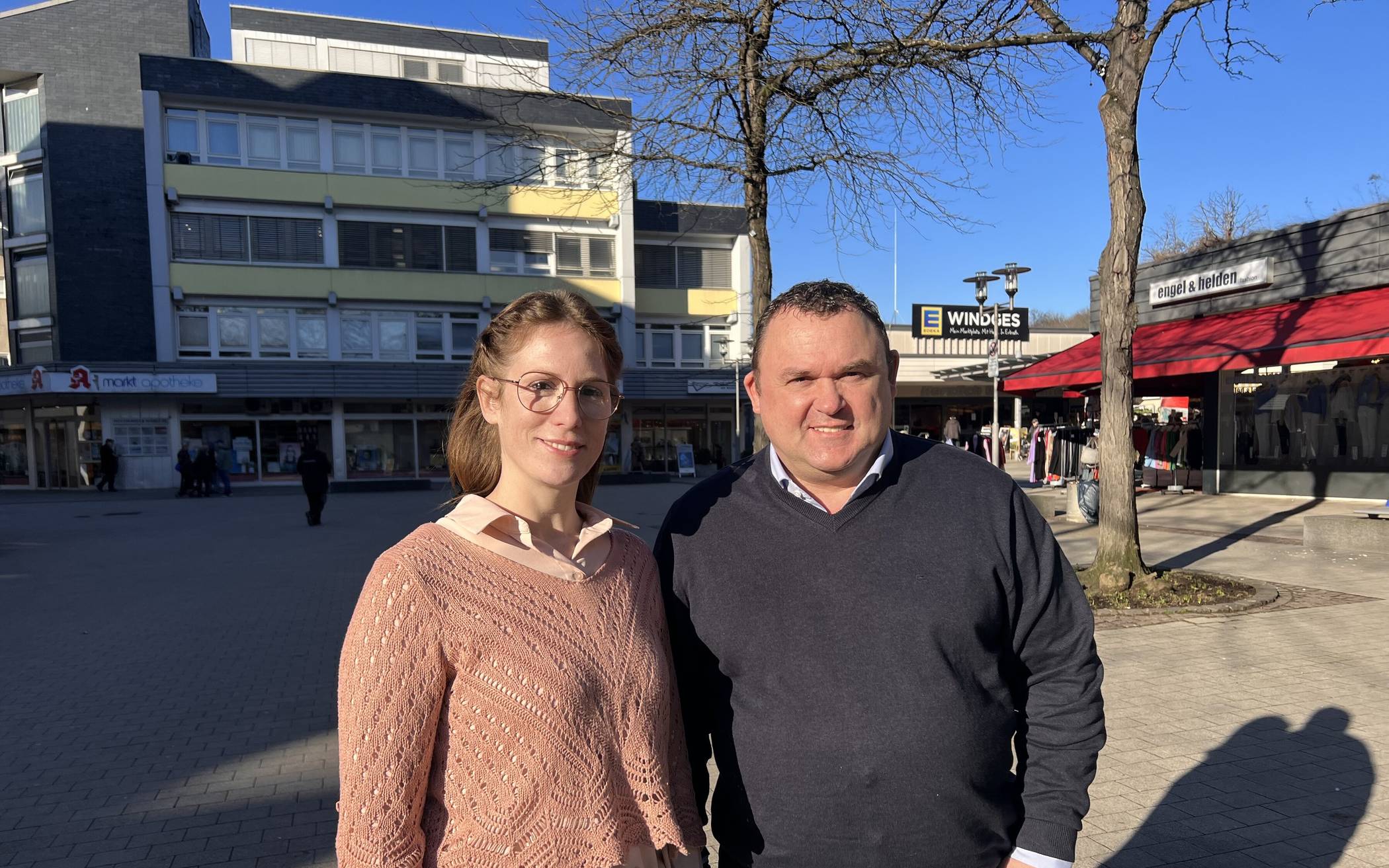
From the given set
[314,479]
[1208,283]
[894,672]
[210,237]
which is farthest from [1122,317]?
[210,237]

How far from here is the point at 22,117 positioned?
29.1m

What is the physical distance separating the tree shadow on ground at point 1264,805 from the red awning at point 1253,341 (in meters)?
9.01

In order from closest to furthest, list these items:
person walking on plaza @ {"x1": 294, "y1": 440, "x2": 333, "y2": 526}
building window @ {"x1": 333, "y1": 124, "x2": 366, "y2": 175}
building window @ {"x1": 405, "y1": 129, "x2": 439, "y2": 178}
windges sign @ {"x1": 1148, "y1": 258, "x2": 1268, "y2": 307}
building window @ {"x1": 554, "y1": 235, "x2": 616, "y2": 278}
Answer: windges sign @ {"x1": 1148, "y1": 258, "x2": 1268, "y2": 307}, person walking on plaza @ {"x1": 294, "y1": 440, "x2": 333, "y2": 526}, building window @ {"x1": 333, "y1": 124, "x2": 366, "y2": 175}, building window @ {"x1": 405, "y1": 129, "x2": 439, "y2": 178}, building window @ {"x1": 554, "y1": 235, "x2": 616, "y2": 278}

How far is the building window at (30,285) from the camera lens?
28703mm

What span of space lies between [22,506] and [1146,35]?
88.3ft

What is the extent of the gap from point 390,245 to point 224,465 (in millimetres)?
9063

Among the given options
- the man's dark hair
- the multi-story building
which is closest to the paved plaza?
the man's dark hair

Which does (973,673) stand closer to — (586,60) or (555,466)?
(555,466)

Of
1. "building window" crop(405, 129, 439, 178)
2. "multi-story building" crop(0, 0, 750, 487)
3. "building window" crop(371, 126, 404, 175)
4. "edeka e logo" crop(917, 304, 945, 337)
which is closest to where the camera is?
"multi-story building" crop(0, 0, 750, 487)

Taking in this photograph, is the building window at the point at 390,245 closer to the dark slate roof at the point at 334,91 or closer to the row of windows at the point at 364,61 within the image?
the dark slate roof at the point at 334,91

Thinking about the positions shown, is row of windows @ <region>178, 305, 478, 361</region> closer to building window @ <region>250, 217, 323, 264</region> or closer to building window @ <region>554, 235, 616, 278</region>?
building window @ <region>250, 217, 323, 264</region>

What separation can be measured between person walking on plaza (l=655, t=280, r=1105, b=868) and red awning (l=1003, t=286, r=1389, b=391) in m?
12.2

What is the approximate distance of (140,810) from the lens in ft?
14.1

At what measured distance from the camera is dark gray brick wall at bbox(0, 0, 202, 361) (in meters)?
28.0
